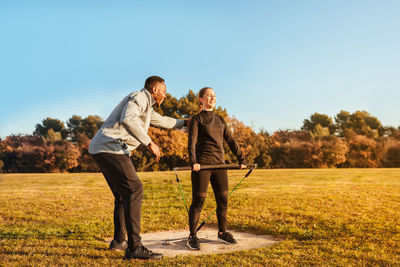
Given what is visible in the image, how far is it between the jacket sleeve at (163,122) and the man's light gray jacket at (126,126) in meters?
0.51

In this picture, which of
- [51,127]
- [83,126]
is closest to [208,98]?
[83,126]

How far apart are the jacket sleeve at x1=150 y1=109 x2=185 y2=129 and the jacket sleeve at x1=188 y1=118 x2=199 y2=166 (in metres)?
0.43

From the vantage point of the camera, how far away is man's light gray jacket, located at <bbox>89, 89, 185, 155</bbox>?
13.8 feet

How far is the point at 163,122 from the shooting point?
5.25m

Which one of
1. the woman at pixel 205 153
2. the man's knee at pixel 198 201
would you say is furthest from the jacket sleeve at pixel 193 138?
the man's knee at pixel 198 201

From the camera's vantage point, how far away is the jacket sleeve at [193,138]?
4902 mm

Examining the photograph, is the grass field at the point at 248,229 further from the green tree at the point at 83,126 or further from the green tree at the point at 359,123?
the green tree at the point at 359,123

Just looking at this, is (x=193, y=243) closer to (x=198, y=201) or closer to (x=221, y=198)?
(x=198, y=201)

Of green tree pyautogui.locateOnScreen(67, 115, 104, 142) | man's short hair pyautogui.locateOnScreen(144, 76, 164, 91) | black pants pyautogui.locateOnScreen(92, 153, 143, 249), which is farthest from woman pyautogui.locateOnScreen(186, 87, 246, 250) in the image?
green tree pyautogui.locateOnScreen(67, 115, 104, 142)

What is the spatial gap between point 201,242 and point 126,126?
98.4 inches

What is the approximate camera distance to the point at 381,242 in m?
5.51

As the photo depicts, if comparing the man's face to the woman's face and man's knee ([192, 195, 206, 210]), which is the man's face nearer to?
the woman's face

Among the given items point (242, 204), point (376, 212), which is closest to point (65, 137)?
point (242, 204)

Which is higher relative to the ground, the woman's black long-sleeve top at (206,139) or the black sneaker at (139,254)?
the woman's black long-sleeve top at (206,139)
